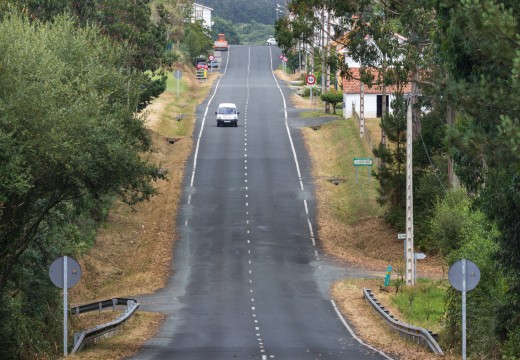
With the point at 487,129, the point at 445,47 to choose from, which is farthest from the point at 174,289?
the point at 487,129

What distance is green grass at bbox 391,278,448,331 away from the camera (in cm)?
3605

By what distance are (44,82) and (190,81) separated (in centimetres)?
8374

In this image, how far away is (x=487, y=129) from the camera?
23031 millimetres

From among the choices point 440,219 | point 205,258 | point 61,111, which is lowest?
point 205,258

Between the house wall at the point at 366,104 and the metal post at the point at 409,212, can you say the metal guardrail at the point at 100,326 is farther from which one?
the house wall at the point at 366,104

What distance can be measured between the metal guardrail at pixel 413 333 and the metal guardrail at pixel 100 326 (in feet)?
25.0

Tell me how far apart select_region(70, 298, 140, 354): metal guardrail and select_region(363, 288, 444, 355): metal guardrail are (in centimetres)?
761

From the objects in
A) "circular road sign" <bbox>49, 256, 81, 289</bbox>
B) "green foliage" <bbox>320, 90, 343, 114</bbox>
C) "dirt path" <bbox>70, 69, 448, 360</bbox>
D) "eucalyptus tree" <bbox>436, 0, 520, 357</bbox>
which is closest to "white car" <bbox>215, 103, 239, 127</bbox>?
"green foliage" <bbox>320, 90, 343, 114</bbox>

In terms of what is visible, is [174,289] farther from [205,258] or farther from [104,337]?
[104,337]

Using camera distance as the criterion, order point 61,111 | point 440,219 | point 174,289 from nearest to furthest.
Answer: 1. point 61,111
2. point 440,219
3. point 174,289

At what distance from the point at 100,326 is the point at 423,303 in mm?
13004

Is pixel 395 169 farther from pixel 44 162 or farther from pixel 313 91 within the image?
pixel 313 91

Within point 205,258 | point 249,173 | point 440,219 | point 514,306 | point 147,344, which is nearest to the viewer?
point 514,306

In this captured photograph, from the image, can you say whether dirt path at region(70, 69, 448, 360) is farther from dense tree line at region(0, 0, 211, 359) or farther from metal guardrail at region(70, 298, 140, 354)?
dense tree line at region(0, 0, 211, 359)
